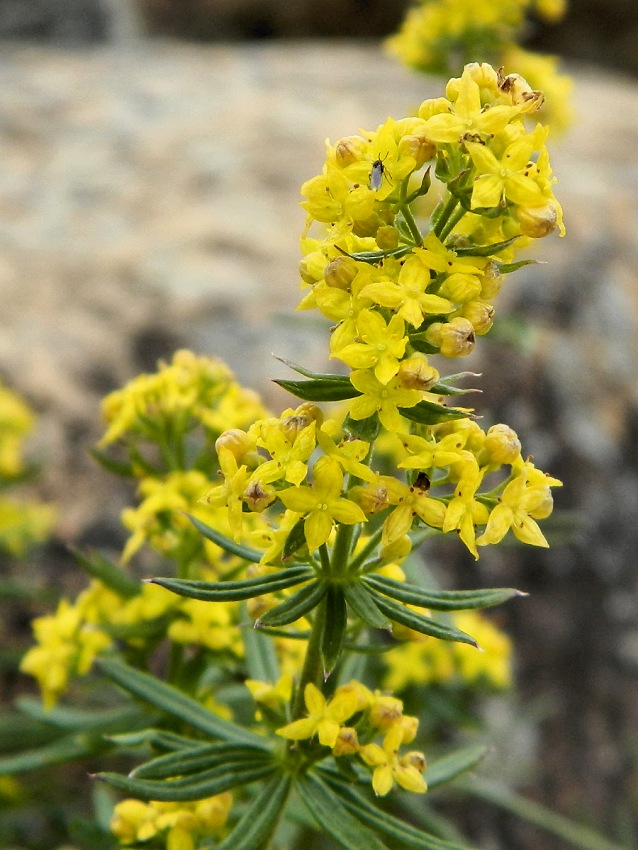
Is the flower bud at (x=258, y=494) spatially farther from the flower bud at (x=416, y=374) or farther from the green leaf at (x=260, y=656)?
the green leaf at (x=260, y=656)

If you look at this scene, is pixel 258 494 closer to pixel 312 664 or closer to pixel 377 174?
pixel 312 664

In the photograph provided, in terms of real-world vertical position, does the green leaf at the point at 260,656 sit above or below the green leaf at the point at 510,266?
below

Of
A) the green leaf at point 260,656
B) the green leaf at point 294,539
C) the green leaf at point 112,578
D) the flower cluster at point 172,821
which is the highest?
the green leaf at point 294,539

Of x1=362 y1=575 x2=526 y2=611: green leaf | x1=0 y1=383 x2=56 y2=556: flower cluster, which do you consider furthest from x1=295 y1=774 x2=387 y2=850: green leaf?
x1=0 y1=383 x2=56 y2=556: flower cluster

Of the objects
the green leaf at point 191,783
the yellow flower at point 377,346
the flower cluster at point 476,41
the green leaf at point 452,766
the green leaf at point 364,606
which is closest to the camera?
the yellow flower at point 377,346

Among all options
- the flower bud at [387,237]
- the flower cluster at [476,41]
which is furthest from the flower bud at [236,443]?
the flower cluster at [476,41]

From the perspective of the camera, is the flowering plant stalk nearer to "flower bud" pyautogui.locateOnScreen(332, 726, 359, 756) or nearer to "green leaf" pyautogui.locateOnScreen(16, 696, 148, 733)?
"flower bud" pyautogui.locateOnScreen(332, 726, 359, 756)

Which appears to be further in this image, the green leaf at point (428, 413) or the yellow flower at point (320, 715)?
the yellow flower at point (320, 715)
